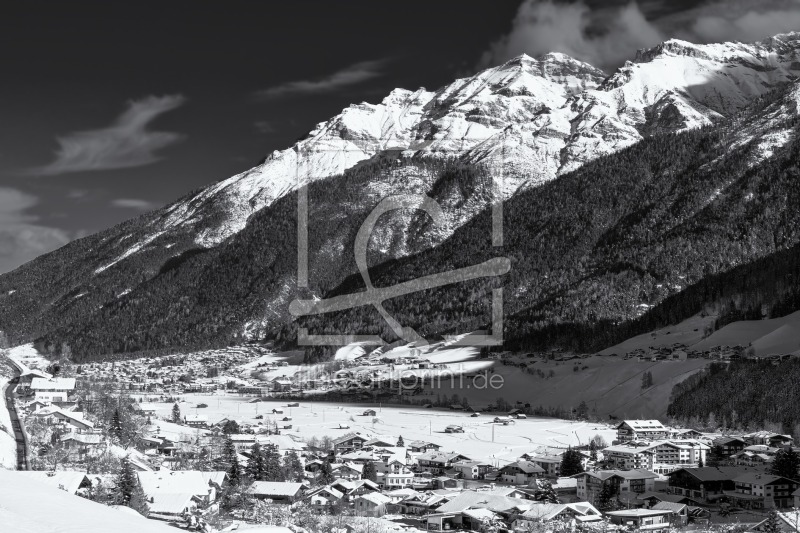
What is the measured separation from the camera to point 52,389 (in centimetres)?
8806

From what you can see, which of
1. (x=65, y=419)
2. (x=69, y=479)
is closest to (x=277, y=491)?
(x=69, y=479)

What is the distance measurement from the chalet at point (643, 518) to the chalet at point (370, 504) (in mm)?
10899

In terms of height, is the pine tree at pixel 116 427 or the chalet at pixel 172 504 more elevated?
the pine tree at pixel 116 427

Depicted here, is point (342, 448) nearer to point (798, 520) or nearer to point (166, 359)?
point (798, 520)

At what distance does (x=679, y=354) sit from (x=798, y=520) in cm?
7218

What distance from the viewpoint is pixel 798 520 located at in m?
43.8

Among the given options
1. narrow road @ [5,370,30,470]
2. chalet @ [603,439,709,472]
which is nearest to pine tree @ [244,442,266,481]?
narrow road @ [5,370,30,470]

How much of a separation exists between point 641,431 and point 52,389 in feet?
164

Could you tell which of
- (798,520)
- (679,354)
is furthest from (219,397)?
(798,520)

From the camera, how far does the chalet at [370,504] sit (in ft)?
162

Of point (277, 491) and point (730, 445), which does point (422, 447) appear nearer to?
point (730, 445)

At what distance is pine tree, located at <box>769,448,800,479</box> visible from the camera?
56.4m

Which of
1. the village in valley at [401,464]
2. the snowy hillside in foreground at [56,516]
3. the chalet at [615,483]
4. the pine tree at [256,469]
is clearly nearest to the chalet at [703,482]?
the village in valley at [401,464]

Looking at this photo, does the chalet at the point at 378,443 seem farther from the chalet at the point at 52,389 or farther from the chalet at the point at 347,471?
the chalet at the point at 52,389
